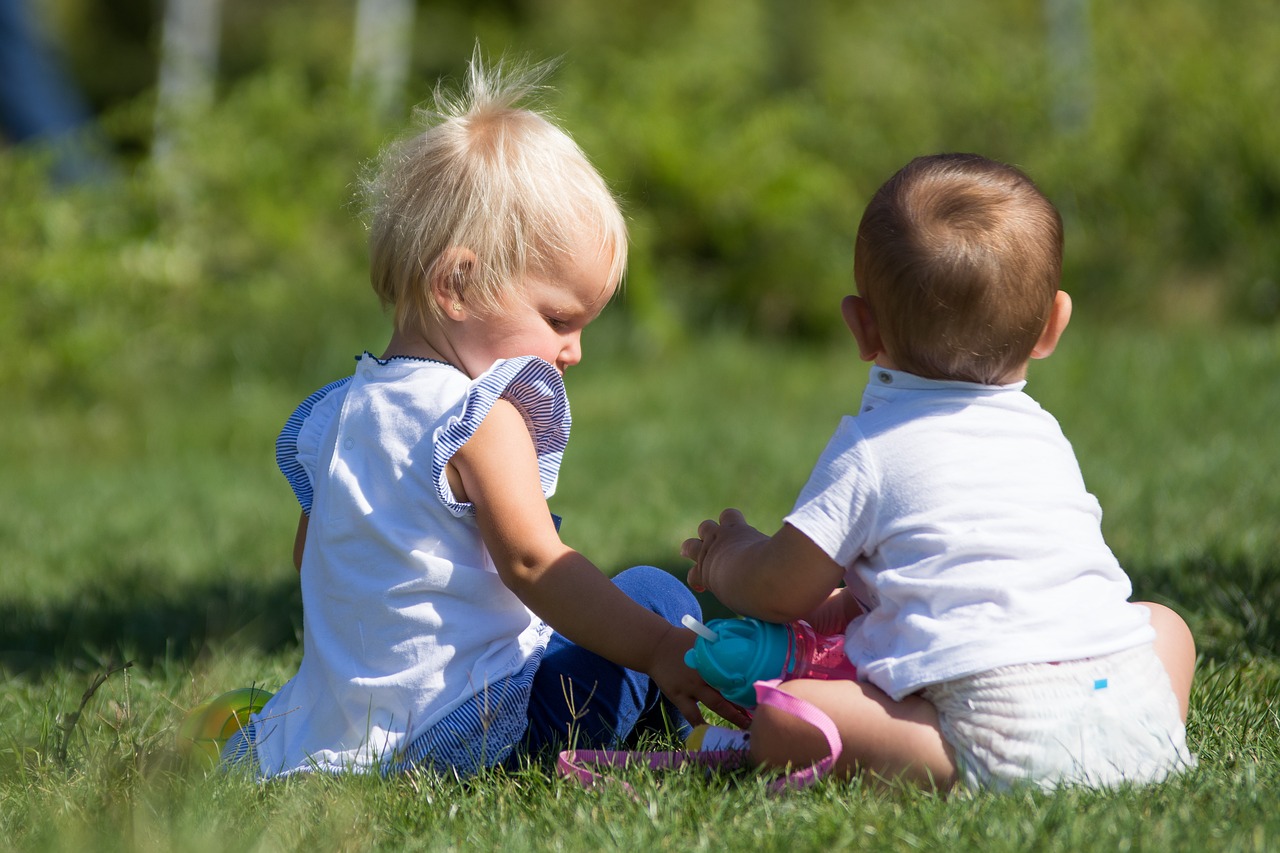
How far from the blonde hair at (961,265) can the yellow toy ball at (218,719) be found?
4.52 feet

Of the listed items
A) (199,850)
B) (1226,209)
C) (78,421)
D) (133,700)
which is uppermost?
(1226,209)

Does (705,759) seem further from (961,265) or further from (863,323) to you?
(961,265)

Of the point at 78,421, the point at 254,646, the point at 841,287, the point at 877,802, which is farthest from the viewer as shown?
the point at 841,287

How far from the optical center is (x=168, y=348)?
7.14m

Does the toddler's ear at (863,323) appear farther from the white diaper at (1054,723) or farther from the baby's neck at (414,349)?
the baby's neck at (414,349)

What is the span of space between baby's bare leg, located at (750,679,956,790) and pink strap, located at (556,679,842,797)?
0.01 metres

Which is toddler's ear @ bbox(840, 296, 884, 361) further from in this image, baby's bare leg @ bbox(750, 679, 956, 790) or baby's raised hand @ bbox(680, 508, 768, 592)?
baby's bare leg @ bbox(750, 679, 956, 790)

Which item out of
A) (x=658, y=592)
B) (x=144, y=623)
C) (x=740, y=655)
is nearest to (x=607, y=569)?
(x=144, y=623)

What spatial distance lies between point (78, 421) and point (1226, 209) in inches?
247

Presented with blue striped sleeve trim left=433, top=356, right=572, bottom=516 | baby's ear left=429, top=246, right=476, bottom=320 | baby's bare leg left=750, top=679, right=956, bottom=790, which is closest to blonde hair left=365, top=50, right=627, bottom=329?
baby's ear left=429, top=246, right=476, bottom=320

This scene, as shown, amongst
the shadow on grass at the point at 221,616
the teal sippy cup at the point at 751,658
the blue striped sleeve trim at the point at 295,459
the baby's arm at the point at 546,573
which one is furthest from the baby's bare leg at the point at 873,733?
the shadow on grass at the point at 221,616

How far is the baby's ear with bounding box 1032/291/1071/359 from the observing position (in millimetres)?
2168

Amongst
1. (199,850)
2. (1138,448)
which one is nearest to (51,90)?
(1138,448)

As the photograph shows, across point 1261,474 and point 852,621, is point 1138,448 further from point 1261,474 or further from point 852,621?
point 852,621
